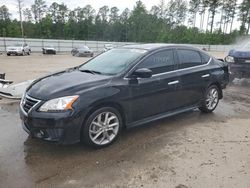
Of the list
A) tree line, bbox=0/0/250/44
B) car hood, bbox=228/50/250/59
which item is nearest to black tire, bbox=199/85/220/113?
car hood, bbox=228/50/250/59

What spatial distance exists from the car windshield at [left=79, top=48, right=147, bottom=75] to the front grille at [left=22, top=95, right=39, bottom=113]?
1.24 m

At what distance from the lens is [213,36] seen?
6022 cm

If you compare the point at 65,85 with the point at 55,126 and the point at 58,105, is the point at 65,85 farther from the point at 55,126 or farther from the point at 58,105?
the point at 55,126

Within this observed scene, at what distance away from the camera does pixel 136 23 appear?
75.5 m

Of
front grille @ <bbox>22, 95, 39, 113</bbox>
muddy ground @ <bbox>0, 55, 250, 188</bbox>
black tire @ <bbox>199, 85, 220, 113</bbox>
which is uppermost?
front grille @ <bbox>22, 95, 39, 113</bbox>

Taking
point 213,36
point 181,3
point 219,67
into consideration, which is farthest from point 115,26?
point 219,67

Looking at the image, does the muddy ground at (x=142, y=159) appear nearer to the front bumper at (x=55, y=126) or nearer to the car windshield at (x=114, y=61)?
the front bumper at (x=55, y=126)

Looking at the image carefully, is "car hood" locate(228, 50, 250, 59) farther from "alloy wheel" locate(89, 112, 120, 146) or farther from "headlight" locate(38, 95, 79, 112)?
"headlight" locate(38, 95, 79, 112)

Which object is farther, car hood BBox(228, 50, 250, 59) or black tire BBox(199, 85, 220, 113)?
car hood BBox(228, 50, 250, 59)

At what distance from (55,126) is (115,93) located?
1039mm

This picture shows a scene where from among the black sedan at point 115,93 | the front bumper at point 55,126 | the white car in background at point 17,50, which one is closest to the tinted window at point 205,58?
the black sedan at point 115,93

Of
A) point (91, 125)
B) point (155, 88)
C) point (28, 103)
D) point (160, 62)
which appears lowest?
point (91, 125)

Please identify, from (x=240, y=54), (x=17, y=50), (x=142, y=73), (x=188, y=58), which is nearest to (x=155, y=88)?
(x=142, y=73)

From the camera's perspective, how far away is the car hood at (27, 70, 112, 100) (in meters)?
3.67
